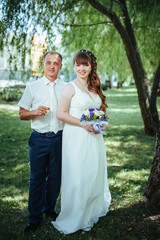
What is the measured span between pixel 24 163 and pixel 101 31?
517cm

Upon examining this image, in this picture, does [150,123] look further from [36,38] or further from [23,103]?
[23,103]

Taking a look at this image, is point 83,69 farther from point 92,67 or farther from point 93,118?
point 93,118

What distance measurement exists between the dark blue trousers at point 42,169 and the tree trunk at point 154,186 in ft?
3.97

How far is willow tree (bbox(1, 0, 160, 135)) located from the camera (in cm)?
423

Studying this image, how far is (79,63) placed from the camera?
3004mm

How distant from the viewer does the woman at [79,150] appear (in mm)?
3018

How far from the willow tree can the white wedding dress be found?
1.89 metres

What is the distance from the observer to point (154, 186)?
3367 millimetres

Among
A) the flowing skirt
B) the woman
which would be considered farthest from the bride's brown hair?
the flowing skirt

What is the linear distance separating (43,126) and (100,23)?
416cm

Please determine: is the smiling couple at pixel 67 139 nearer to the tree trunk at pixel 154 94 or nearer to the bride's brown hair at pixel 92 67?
the bride's brown hair at pixel 92 67

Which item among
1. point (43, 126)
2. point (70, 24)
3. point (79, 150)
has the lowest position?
point (79, 150)

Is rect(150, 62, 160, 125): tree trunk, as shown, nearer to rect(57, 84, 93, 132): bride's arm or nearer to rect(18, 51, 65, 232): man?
rect(18, 51, 65, 232): man

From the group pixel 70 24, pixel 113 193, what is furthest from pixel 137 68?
pixel 113 193
